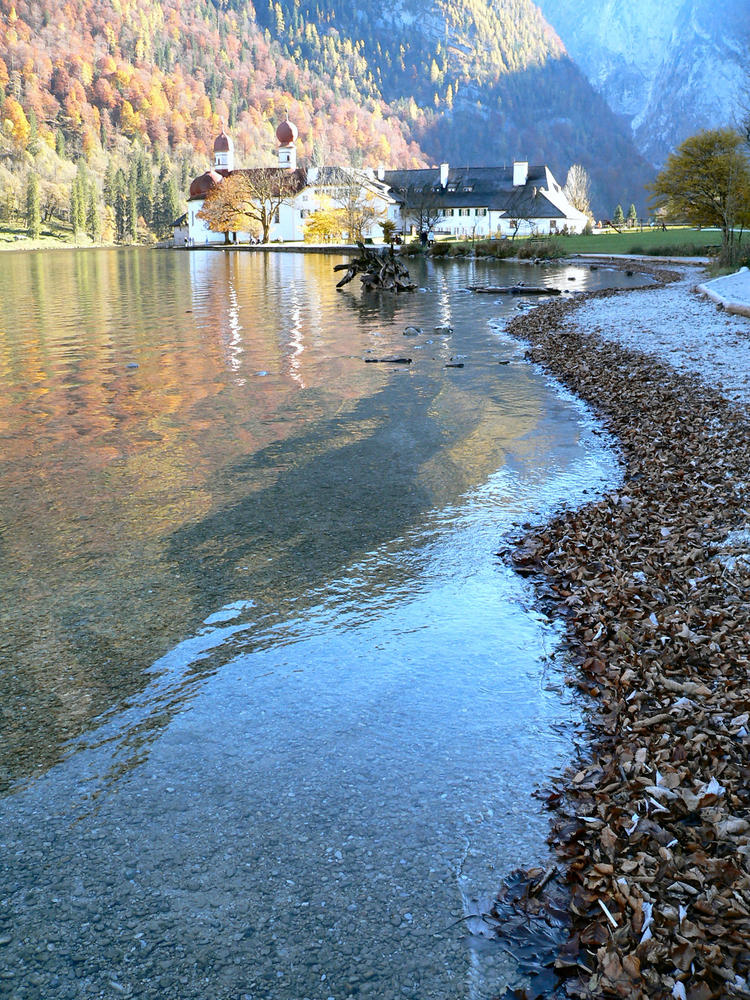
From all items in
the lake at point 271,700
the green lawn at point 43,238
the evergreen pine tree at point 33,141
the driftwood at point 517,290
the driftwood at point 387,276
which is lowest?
the lake at point 271,700

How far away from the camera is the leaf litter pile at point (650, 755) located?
134 inches

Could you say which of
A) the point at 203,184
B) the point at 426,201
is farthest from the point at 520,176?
the point at 203,184

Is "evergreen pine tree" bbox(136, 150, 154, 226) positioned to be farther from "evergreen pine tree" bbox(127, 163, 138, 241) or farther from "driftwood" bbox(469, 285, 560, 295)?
"driftwood" bbox(469, 285, 560, 295)

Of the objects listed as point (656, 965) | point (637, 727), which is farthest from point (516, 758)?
point (656, 965)

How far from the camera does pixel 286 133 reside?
14112 centimetres

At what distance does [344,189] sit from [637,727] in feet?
389

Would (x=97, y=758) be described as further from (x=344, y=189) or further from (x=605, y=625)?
(x=344, y=189)

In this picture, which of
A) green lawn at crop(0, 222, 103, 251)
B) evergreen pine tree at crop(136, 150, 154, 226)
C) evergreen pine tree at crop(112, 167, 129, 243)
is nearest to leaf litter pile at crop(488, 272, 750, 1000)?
green lawn at crop(0, 222, 103, 251)

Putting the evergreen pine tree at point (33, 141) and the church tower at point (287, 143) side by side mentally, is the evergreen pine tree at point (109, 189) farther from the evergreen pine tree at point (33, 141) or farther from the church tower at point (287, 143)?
the church tower at point (287, 143)

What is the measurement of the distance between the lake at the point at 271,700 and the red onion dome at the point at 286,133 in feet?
459

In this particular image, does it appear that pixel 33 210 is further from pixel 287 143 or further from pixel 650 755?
pixel 650 755

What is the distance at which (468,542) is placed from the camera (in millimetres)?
8359

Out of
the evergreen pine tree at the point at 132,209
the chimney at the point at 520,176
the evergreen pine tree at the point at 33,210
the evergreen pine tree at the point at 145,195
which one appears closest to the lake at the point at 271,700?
the chimney at the point at 520,176

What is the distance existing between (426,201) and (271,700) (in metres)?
119
